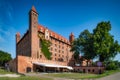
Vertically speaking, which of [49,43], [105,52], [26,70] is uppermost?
[49,43]

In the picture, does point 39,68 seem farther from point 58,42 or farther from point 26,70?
point 58,42

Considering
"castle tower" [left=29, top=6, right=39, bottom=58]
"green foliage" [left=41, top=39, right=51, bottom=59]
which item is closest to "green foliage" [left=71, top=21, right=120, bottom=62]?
"green foliage" [left=41, top=39, right=51, bottom=59]

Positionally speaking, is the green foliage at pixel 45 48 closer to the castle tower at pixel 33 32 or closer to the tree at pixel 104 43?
the castle tower at pixel 33 32

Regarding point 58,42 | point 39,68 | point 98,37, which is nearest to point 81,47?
point 98,37

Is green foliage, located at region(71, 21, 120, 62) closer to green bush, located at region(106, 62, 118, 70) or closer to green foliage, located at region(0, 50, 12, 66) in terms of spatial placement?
green bush, located at region(106, 62, 118, 70)

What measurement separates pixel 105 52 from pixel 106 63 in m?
4.13

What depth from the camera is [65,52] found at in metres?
79.2

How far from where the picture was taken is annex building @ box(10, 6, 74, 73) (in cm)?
4244

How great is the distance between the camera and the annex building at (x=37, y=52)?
42.4m

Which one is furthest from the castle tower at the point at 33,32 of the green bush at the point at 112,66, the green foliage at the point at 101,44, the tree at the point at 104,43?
the green bush at the point at 112,66

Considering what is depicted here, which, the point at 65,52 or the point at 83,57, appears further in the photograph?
the point at 65,52

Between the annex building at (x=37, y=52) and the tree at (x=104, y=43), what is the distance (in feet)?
38.8

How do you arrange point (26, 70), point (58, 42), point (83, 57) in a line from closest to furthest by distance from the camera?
point (26, 70) → point (83, 57) → point (58, 42)

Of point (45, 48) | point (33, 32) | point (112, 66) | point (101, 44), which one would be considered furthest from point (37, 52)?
point (112, 66)
